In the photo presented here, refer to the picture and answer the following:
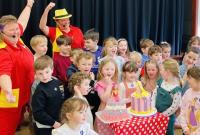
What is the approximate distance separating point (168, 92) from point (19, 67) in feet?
4.38

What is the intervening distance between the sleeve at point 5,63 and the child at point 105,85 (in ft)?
2.66

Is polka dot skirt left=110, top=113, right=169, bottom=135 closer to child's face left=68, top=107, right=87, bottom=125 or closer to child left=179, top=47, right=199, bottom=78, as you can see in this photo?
child's face left=68, top=107, right=87, bottom=125

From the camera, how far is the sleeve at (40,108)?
2707 millimetres

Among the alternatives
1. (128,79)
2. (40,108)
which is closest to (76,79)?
(40,108)

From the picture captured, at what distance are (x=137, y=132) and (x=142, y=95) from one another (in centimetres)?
30

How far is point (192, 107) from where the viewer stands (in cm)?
288

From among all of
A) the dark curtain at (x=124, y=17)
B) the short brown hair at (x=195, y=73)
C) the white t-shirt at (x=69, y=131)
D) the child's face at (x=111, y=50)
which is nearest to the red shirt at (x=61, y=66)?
the child's face at (x=111, y=50)

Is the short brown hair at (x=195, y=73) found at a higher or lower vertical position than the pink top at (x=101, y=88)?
higher

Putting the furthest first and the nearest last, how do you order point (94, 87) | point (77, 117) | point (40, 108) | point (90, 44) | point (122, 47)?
point (122, 47) → point (90, 44) → point (94, 87) → point (40, 108) → point (77, 117)

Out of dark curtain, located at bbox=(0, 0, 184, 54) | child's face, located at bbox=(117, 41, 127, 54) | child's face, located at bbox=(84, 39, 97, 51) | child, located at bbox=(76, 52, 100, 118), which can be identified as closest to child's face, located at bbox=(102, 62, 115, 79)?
child, located at bbox=(76, 52, 100, 118)

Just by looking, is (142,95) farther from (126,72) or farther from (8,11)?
(8,11)

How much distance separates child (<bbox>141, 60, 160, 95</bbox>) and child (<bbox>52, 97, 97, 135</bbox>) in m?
1.19

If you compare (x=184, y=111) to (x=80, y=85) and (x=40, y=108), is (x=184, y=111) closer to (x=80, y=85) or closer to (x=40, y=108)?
(x=80, y=85)

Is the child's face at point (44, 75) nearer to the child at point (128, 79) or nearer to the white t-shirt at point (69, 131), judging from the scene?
the white t-shirt at point (69, 131)
